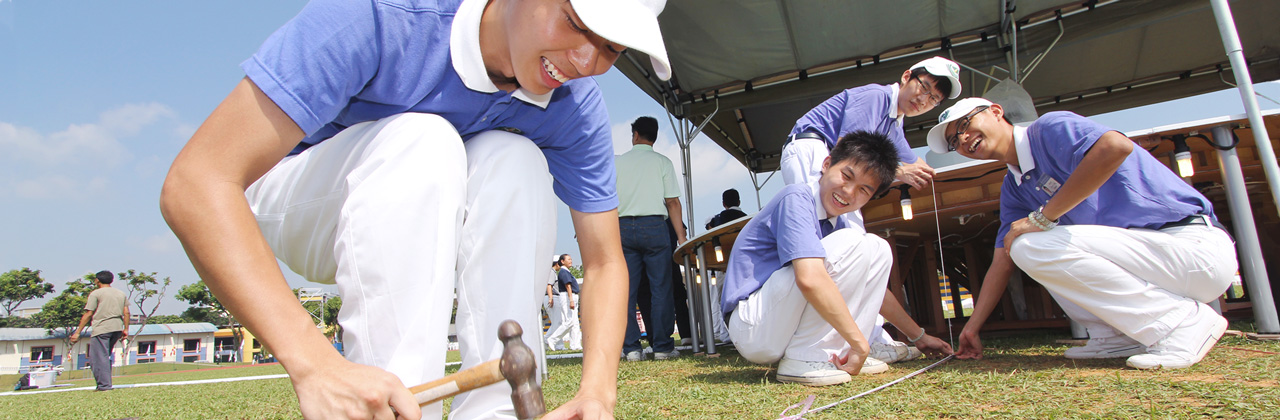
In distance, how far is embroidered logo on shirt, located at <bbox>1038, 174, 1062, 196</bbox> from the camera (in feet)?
8.17

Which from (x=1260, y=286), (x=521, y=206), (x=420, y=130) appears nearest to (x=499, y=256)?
(x=521, y=206)

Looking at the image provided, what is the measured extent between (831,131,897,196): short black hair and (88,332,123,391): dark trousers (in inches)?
327

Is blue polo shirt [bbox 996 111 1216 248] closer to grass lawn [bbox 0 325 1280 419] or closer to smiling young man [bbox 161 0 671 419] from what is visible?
grass lawn [bbox 0 325 1280 419]

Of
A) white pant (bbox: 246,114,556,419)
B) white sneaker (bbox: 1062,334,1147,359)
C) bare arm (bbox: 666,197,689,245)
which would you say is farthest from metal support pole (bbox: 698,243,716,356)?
white pant (bbox: 246,114,556,419)

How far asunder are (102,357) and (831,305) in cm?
862

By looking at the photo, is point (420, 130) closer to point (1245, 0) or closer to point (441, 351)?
point (441, 351)

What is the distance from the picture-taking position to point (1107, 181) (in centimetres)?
243

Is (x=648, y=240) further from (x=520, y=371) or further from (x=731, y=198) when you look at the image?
(x=520, y=371)

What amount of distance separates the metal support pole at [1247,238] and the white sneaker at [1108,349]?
70 cm

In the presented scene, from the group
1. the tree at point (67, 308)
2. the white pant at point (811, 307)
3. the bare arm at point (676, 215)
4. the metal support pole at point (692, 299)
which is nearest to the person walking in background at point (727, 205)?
the bare arm at point (676, 215)

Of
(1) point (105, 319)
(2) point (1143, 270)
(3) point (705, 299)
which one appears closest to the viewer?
(2) point (1143, 270)

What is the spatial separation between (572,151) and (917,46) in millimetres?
7014

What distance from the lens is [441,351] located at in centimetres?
93

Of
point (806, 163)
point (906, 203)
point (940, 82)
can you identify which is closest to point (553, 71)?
point (806, 163)
